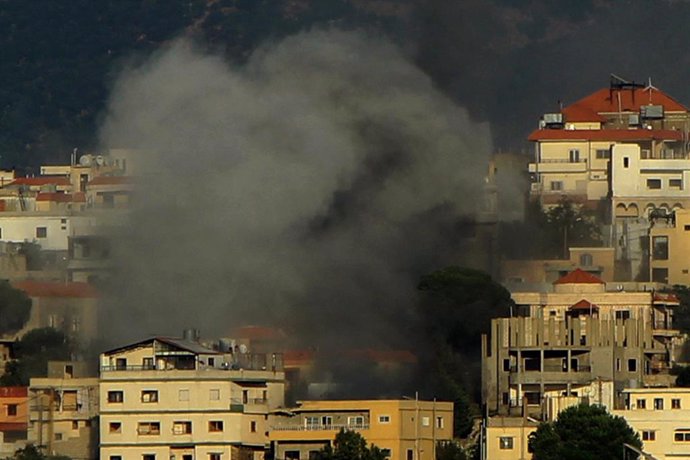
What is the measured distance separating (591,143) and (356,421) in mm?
28308

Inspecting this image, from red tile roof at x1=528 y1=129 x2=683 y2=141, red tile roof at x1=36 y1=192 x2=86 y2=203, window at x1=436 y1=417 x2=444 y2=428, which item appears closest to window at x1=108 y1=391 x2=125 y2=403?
window at x1=436 y1=417 x2=444 y2=428

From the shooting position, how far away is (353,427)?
6419cm

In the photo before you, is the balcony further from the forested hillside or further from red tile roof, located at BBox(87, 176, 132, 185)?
the forested hillside

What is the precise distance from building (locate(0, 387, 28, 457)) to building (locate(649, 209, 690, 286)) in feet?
61.1

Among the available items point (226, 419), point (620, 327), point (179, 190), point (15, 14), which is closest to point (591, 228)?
point (179, 190)

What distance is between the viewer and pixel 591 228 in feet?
282

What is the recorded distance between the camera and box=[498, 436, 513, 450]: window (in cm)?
6353

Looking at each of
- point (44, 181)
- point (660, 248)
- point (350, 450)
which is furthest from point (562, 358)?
point (44, 181)

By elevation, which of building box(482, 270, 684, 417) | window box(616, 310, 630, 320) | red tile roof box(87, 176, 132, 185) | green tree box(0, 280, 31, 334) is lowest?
building box(482, 270, 684, 417)

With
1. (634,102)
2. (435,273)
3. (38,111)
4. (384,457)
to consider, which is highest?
(38,111)

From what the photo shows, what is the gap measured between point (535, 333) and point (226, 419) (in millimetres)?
7639

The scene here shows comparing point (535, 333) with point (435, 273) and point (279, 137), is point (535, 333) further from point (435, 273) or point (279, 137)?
point (279, 137)

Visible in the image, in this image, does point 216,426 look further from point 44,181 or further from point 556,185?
point 44,181

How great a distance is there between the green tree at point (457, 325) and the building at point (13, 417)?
26.4 feet
